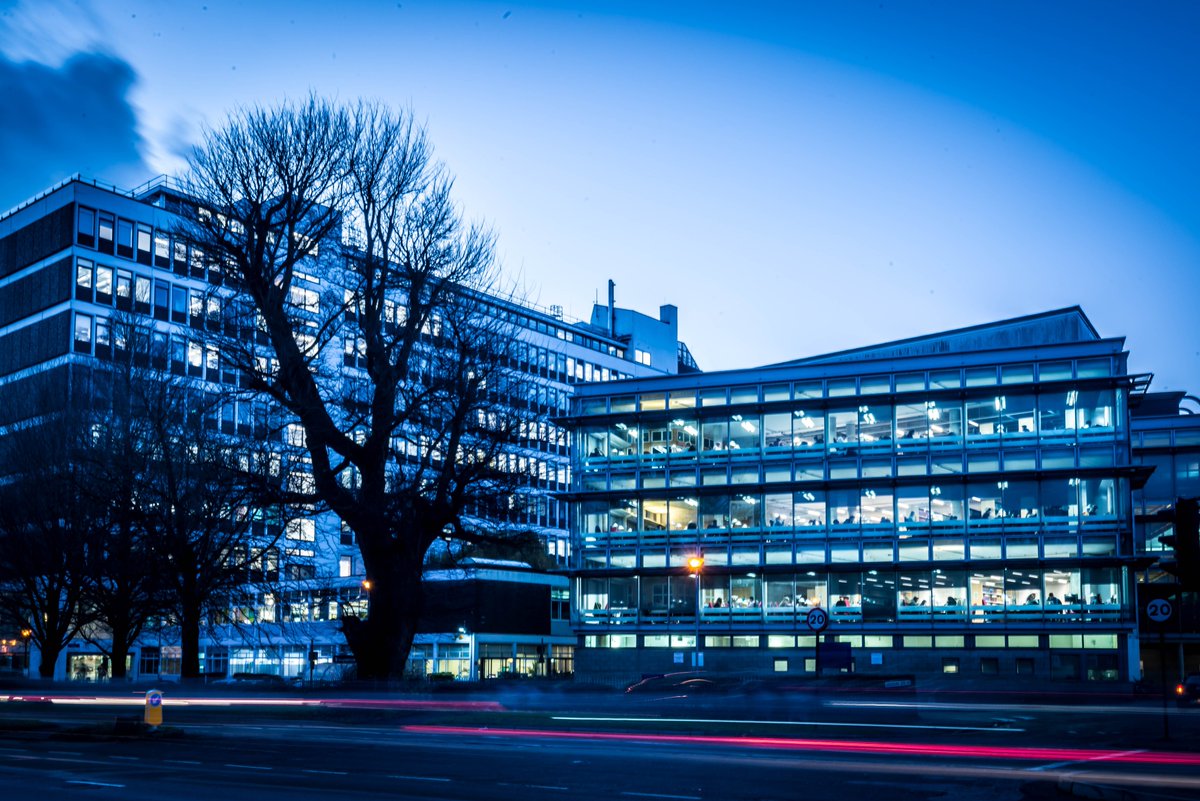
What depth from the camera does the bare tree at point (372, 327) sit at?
36.2 meters

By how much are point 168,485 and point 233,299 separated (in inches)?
467

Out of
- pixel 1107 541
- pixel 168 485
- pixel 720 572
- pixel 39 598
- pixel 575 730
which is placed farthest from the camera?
pixel 720 572

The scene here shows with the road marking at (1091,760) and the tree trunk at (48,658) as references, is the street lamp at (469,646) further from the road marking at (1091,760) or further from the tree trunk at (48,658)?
the road marking at (1091,760)

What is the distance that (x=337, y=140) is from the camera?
3756cm

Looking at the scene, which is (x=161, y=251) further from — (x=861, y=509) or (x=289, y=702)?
(x=289, y=702)

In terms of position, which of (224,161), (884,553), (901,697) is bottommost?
(901,697)

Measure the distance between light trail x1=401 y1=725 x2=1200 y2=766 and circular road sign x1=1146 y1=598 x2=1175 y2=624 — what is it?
370 centimetres

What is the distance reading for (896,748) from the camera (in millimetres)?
23781

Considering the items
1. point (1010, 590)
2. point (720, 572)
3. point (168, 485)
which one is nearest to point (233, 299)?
point (168, 485)

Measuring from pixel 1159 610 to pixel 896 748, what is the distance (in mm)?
6424

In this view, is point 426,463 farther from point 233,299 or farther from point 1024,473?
point 1024,473

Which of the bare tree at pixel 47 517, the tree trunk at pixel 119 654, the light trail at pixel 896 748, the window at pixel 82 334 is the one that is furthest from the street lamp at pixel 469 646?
the light trail at pixel 896 748

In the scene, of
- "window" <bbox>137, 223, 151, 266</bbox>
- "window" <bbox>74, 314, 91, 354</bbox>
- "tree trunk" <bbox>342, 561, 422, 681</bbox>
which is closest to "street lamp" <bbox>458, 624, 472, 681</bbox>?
"window" <bbox>74, 314, 91, 354</bbox>

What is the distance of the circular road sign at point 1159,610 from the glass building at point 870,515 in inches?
1323
